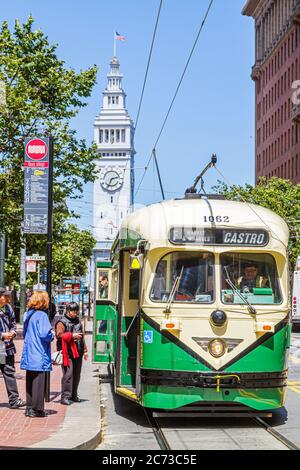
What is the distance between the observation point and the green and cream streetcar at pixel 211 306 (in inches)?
481

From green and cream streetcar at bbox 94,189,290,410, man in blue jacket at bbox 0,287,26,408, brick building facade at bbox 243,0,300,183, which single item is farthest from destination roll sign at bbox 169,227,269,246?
brick building facade at bbox 243,0,300,183

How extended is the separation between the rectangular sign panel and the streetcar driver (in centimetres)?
397

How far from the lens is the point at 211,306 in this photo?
12367mm

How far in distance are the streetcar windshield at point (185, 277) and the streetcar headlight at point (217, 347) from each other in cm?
56

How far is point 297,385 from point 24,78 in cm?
1953

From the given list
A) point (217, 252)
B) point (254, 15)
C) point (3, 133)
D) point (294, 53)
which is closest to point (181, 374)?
point (217, 252)

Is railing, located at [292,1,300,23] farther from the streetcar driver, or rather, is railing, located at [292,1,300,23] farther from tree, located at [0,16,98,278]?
the streetcar driver

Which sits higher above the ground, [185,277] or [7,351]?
[185,277]

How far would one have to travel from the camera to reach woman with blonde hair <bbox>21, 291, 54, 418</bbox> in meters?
12.6

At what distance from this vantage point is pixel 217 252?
1259cm

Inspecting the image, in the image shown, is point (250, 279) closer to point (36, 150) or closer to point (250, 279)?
point (250, 279)

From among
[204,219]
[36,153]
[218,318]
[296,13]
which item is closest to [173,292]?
[218,318]

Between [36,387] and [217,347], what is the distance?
2.40 meters

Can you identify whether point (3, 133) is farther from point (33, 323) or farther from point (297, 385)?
point (33, 323)
